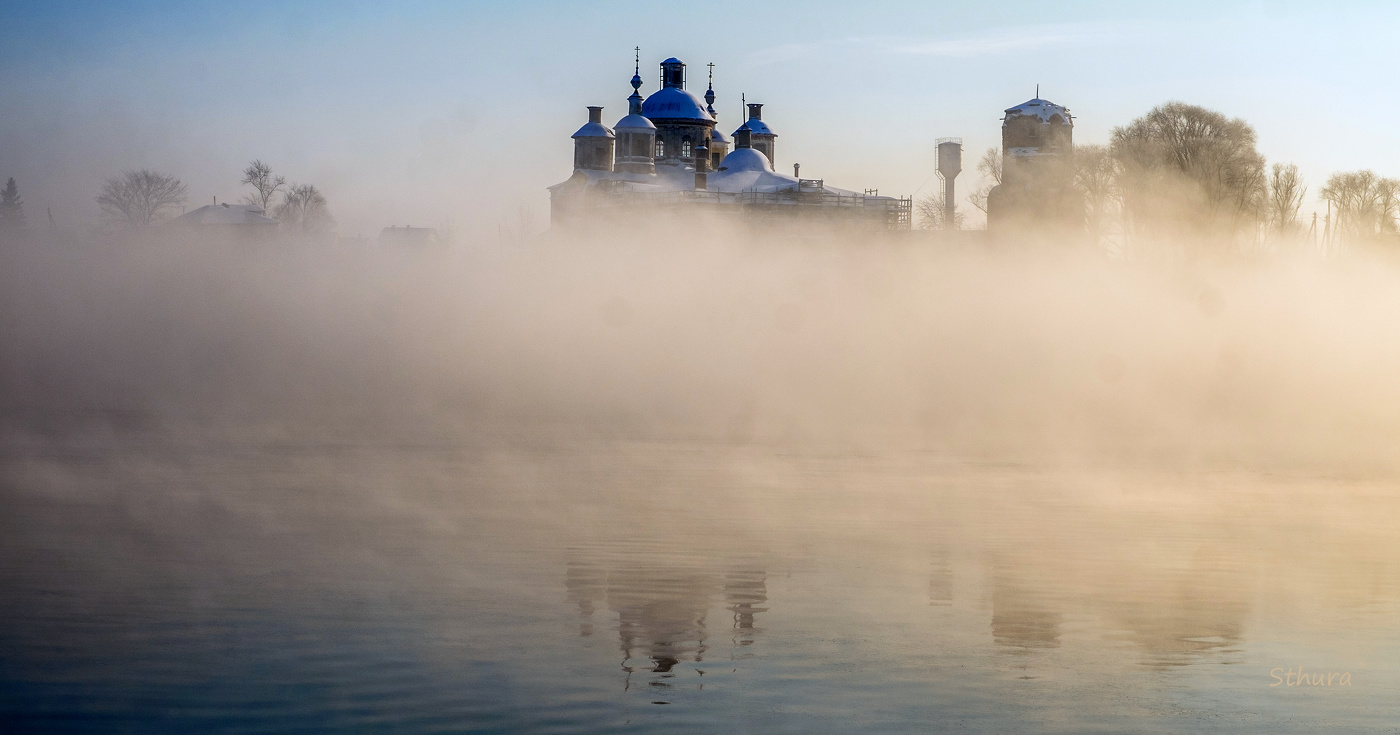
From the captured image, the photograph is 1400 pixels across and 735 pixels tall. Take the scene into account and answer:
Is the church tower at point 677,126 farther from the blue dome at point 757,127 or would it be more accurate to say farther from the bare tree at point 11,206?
the bare tree at point 11,206

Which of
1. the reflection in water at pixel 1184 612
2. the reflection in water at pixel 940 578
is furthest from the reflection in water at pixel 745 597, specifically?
the reflection in water at pixel 1184 612

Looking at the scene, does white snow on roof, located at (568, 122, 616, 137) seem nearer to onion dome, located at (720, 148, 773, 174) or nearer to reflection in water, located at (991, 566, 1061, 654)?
onion dome, located at (720, 148, 773, 174)

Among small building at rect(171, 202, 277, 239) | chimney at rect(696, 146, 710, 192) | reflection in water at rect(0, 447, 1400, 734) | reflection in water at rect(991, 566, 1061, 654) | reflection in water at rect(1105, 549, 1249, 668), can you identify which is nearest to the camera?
reflection in water at rect(0, 447, 1400, 734)

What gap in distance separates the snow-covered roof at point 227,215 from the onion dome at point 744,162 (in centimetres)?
3555

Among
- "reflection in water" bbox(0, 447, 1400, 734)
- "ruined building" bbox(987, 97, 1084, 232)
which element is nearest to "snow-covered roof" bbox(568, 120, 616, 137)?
"ruined building" bbox(987, 97, 1084, 232)

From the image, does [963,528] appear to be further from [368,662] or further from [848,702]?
[368,662]

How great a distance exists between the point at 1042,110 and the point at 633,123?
22.7 meters

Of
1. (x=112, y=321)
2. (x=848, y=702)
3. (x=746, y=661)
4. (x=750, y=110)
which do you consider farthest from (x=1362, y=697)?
(x=750, y=110)

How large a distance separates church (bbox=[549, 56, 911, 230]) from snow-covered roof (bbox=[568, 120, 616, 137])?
58mm

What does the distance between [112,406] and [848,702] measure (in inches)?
1298

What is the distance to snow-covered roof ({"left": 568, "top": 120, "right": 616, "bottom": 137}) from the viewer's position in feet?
276

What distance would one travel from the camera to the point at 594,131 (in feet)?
276

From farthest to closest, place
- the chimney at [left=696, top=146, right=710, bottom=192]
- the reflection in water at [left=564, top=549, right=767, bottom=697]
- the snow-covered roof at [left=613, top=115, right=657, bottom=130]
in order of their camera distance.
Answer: the snow-covered roof at [left=613, top=115, right=657, bottom=130]
the chimney at [left=696, top=146, right=710, bottom=192]
the reflection in water at [left=564, top=549, right=767, bottom=697]

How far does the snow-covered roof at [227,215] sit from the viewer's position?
101 meters
